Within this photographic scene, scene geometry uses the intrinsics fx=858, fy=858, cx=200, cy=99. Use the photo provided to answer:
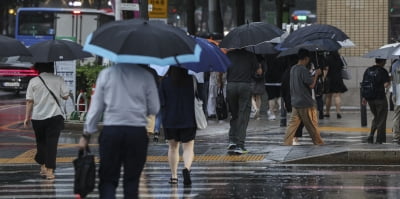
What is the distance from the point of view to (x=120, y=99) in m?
7.80

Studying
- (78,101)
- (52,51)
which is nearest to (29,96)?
(52,51)

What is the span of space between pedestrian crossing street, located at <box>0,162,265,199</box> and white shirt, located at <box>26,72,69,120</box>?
37.2 inches

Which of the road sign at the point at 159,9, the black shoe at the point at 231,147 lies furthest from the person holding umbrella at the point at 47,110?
the road sign at the point at 159,9

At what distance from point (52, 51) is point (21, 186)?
2.09 m

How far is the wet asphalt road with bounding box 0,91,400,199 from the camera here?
1069 cm

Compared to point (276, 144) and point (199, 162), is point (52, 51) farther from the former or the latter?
point (276, 144)

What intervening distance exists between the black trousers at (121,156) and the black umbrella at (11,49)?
5.09 meters

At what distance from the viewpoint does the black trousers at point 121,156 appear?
7707 millimetres

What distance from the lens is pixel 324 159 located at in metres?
13.7

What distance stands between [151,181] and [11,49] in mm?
2889

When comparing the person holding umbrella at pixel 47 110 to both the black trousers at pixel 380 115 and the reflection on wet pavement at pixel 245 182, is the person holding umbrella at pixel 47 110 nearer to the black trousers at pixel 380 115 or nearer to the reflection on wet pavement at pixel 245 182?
the reflection on wet pavement at pixel 245 182

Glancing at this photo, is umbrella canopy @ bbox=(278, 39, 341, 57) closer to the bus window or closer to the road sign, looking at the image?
the road sign

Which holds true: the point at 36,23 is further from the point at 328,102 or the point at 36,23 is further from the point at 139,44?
the point at 139,44

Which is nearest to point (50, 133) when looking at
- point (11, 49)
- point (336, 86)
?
point (11, 49)
